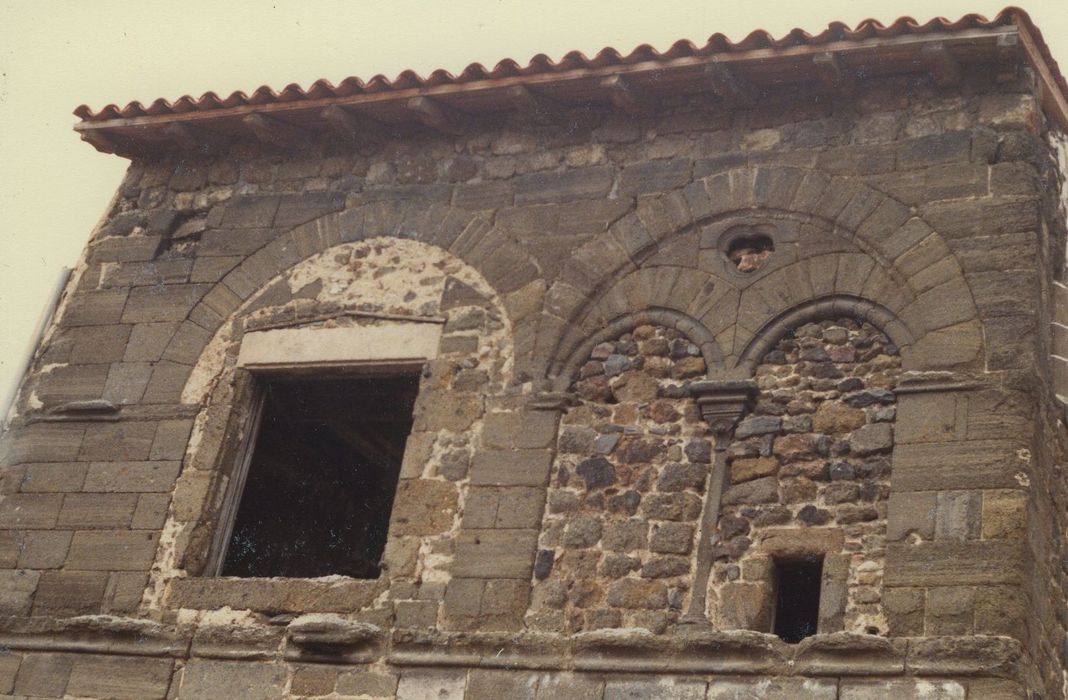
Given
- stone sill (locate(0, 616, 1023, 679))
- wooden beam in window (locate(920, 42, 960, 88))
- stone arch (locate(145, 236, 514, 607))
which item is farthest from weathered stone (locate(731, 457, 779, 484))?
wooden beam in window (locate(920, 42, 960, 88))

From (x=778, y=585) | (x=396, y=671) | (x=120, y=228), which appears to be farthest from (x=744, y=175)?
(x=120, y=228)

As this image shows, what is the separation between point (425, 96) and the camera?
10359 millimetres

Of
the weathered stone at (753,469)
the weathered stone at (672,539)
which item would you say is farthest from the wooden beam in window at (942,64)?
the weathered stone at (672,539)

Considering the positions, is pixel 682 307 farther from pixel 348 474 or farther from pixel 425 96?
pixel 348 474

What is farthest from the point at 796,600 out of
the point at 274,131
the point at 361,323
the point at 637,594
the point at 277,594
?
the point at 274,131

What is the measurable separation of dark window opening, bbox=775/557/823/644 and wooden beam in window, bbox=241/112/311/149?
4540 millimetres

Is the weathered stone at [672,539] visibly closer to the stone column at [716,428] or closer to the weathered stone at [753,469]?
the stone column at [716,428]

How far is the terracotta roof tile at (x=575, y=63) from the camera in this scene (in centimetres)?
918

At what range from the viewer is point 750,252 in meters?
9.59

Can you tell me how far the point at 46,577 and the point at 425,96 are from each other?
3773 millimetres

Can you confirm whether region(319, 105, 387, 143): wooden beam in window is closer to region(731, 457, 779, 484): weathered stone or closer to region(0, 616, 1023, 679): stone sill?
region(0, 616, 1023, 679): stone sill

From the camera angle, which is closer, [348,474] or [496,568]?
[496,568]

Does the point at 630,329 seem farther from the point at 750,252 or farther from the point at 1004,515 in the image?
the point at 1004,515

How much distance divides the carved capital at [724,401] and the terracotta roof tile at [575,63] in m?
1.98
